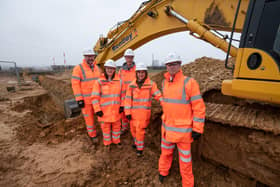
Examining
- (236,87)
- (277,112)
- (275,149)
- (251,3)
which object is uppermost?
(251,3)

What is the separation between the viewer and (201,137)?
2773 millimetres

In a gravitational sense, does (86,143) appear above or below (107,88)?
below

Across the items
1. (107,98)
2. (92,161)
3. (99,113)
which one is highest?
(107,98)

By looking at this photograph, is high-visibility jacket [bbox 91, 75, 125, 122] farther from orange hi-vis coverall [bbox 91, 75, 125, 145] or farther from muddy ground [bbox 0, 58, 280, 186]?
muddy ground [bbox 0, 58, 280, 186]

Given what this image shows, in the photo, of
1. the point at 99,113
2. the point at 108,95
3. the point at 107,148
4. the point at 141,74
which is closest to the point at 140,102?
the point at 141,74

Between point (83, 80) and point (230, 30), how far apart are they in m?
3.58

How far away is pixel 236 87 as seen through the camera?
6.47 feet

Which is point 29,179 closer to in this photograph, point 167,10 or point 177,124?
point 177,124

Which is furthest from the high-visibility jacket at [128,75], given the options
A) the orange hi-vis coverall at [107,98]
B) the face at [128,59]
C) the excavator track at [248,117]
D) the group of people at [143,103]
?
the excavator track at [248,117]

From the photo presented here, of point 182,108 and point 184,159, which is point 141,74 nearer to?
point 182,108

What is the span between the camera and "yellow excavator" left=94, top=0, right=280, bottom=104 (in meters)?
1.70

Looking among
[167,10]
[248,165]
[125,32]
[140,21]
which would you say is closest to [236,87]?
[248,165]

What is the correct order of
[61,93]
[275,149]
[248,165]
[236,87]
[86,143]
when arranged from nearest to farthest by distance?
[275,149], [236,87], [248,165], [86,143], [61,93]

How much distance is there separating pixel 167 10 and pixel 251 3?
1.73m
